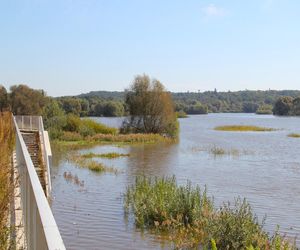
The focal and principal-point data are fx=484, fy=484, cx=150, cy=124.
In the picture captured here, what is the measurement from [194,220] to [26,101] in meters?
57.1

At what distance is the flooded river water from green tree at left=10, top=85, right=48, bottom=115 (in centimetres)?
2835

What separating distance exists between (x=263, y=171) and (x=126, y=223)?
1574cm

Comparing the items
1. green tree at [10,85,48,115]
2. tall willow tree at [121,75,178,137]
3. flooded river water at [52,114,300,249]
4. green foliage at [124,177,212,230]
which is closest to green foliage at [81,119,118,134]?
tall willow tree at [121,75,178,137]

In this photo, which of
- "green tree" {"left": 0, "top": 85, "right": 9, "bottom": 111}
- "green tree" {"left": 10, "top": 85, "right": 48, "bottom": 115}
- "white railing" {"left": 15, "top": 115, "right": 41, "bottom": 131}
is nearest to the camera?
"white railing" {"left": 15, "top": 115, "right": 41, "bottom": 131}

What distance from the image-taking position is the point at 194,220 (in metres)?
12.9

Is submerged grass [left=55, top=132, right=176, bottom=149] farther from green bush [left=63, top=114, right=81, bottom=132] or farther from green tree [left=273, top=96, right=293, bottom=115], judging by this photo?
green tree [left=273, top=96, right=293, bottom=115]

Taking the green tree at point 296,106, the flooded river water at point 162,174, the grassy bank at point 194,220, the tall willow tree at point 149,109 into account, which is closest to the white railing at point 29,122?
the flooded river water at point 162,174

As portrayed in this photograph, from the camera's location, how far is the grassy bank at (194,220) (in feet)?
34.9

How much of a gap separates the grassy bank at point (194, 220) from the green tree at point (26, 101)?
48.2 meters

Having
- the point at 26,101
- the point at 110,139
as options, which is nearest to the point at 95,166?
the point at 110,139

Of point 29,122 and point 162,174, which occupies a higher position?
point 29,122

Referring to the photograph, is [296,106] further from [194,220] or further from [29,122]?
[194,220]

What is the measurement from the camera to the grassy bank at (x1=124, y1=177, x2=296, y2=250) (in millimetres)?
10641

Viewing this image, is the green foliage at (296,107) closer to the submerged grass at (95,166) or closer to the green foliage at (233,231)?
the submerged grass at (95,166)
